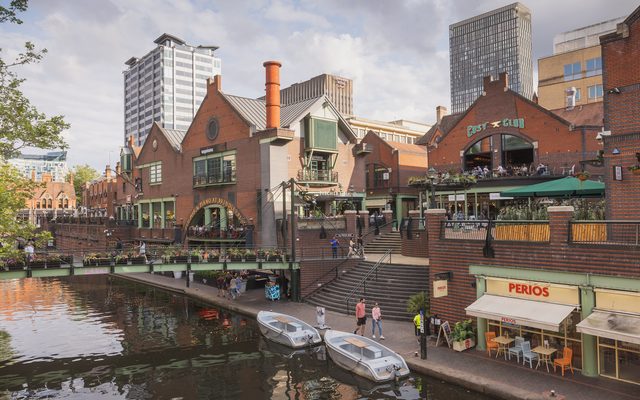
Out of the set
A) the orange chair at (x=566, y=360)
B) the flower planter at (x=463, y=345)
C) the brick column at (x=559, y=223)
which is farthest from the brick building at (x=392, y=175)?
the orange chair at (x=566, y=360)

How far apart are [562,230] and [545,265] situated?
54.1 inches

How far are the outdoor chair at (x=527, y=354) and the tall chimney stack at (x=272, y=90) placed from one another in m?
24.2

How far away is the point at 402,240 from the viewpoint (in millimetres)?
31891

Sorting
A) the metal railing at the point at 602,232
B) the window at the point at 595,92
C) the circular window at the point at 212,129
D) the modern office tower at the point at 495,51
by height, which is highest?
the modern office tower at the point at 495,51

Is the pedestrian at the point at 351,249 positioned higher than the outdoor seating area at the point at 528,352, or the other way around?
the pedestrian at the point at 351,249

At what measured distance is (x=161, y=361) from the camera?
67.9 feet

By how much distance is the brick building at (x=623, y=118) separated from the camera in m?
17.6

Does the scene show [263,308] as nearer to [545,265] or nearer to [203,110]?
[545,265]

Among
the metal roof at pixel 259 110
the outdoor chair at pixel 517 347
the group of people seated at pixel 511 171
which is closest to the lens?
the outdoor chair at pixel 517 347

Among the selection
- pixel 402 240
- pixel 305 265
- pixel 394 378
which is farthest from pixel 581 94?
pixel 394 378

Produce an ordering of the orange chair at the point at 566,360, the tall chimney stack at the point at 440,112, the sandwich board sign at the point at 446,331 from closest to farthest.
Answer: the orange chair at the point at 566,360 → the sandwich board sign at the point at 446,331 → the tall chimney stack at the point at 440,112

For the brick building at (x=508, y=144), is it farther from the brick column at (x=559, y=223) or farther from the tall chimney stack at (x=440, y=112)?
the tall chimney stack at (x=440, y=112)

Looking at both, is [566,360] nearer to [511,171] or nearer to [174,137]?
[511,171]

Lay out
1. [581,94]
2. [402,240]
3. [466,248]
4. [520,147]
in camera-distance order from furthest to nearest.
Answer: [581,94]
[520,147]
[402,240]
[466,248]
